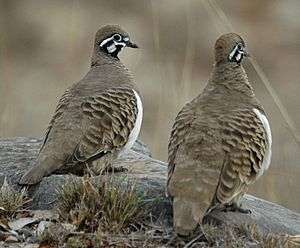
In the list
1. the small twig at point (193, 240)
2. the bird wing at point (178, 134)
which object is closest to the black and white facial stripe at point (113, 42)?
the bird wing at point (178, 134)

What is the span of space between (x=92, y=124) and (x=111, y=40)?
1167mm

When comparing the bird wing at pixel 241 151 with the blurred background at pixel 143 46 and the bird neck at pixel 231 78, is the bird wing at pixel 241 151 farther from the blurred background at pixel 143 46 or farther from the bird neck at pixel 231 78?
the blurred background at pixel 143 46

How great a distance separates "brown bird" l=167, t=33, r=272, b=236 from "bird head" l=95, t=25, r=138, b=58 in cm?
116

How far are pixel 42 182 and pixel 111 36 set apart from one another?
70.6 inches

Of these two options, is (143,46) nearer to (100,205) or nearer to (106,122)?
(106,122)

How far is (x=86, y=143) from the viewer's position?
6691 mm

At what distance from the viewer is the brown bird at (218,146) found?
228 inches

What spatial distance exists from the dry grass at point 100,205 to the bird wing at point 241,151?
0.58m

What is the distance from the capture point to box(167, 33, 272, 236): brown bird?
5793 mm

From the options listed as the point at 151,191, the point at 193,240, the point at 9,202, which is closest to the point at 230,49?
the point at 151,191

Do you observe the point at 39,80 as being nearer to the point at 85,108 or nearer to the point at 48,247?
the point at 85,108

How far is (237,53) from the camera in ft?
22.5

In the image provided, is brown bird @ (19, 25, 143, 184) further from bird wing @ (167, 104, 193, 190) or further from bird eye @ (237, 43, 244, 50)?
bird eye @ (237, 43, 244, 50)

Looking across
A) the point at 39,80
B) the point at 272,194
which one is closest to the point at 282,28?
the point at 39,80
